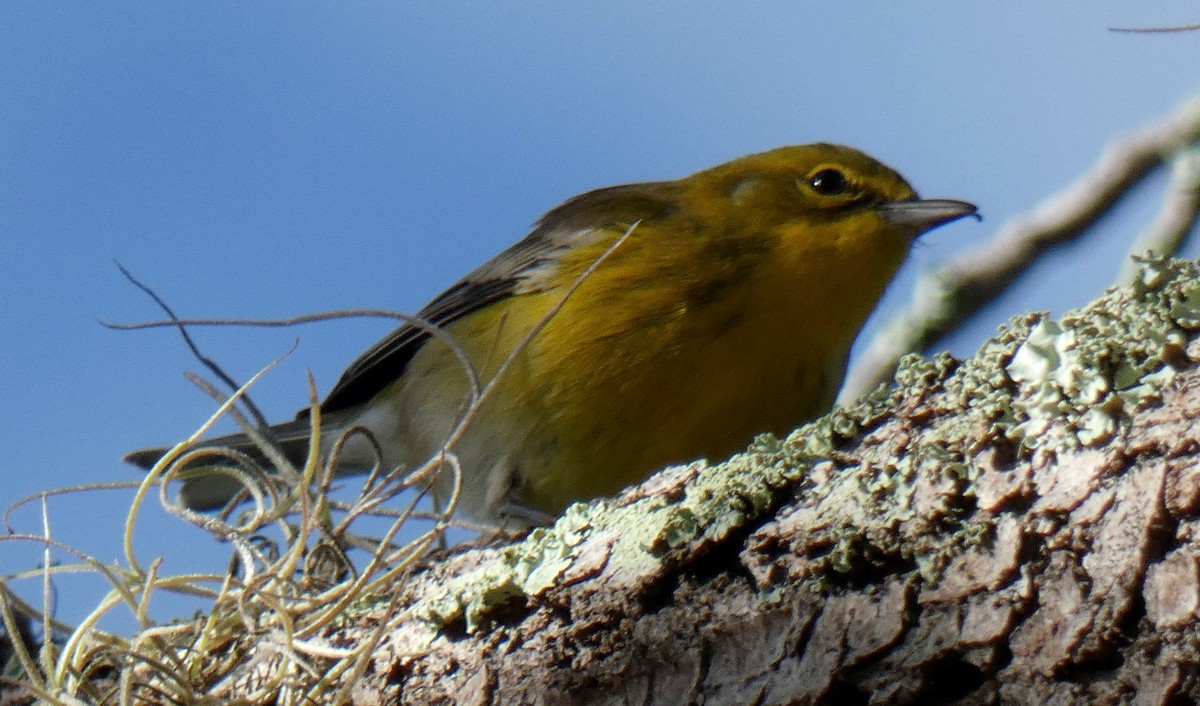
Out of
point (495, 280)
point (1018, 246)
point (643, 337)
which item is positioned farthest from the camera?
point (1018, 246)

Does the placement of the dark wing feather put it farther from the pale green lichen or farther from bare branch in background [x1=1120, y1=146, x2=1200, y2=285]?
the pale green lichen

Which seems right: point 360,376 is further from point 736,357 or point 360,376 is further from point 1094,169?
point 1094,169

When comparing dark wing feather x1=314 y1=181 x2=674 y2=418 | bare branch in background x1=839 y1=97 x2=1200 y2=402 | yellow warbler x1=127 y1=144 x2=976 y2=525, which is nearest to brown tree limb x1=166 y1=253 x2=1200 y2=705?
yellow warbler x1=127 y1=144 x2=976 y2=525

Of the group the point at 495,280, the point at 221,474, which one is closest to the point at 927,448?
the point at 495,280

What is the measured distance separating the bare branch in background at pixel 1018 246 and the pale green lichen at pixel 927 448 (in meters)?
2.80

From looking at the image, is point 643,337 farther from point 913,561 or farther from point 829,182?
point 913,561

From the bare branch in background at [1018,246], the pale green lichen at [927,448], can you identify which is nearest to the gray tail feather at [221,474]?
the bare branch in background at [1018,246]

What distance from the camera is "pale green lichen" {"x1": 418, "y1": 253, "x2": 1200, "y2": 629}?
6.00 feet

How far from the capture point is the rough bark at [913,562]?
66.3 inches

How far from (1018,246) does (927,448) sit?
129 inches

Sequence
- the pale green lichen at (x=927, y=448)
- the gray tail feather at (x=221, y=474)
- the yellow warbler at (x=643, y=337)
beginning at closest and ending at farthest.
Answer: the pale green lichen at (x=927, y=448), the yellow warbler at (x=643, y=337), the gray tail feather at (x=221, y=474)

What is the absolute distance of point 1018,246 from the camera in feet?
16.4

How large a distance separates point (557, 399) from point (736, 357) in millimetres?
588

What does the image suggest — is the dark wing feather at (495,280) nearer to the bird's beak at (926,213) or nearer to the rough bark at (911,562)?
the bird's beak at (926,213)
